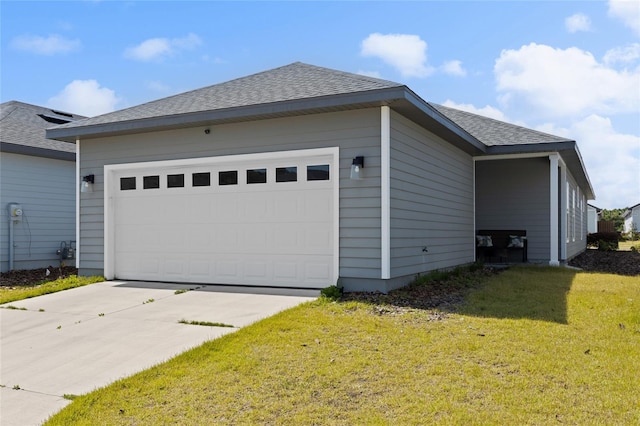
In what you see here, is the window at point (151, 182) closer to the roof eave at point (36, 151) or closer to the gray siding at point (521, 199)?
the roof eave at point (36, 151)

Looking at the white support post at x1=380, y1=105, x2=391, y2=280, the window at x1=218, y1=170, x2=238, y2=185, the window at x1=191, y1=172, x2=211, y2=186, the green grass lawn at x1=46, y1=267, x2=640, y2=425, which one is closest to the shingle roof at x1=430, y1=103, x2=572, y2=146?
the white support post at x1=380, y1=105, x2=391, y2=280

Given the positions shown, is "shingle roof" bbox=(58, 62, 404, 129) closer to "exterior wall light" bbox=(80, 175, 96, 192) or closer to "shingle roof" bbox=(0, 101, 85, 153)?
"exterior wall light" bbox=(80, 175, 96, 192)

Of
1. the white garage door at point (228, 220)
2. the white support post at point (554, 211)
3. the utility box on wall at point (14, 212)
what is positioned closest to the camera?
the white garage door at point (228, 220)

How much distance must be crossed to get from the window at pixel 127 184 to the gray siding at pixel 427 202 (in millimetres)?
5180

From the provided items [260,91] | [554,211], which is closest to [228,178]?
[260,91]

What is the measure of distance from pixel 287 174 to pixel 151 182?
2.96 m

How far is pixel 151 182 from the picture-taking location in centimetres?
966

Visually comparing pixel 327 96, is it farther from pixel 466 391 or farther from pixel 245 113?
pixel 466 391

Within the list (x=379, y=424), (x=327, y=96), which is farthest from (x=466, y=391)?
(x=327, y=96)

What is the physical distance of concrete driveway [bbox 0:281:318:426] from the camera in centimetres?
425

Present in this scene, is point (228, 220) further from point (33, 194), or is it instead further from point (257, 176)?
point (33, 194)

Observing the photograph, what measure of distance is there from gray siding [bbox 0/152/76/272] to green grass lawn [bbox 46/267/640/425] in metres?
9.77

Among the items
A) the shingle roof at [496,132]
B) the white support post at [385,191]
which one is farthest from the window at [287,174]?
the shingle roof at [496,132]

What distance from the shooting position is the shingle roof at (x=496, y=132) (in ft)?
40.5
